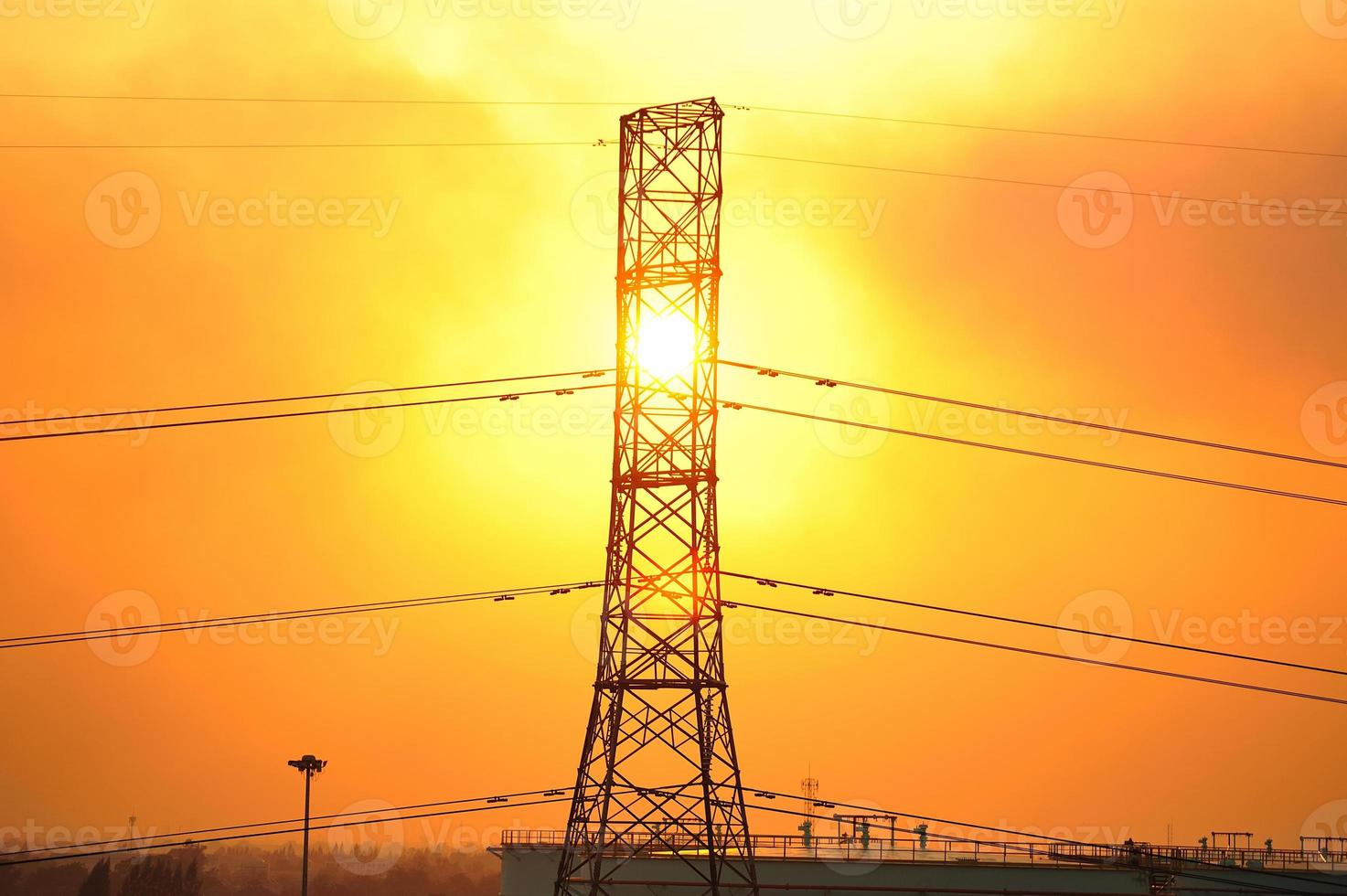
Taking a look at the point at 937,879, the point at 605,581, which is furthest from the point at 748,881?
the point at 937,879

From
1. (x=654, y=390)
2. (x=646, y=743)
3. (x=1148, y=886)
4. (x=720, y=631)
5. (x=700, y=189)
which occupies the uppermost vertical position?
(x=700, y=189)

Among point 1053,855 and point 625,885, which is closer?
point 625,885

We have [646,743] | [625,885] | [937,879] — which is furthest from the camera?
[937,879]

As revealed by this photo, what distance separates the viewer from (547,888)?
86188 mm

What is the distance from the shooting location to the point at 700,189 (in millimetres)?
60375

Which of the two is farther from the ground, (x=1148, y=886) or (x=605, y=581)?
(x=605, y=581)

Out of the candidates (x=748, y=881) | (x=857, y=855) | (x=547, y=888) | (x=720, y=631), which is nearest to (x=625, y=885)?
(x=547, y=888)

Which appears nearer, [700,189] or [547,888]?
[700,189]

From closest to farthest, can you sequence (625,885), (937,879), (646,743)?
(646,743) < (625,885) < (937,879)

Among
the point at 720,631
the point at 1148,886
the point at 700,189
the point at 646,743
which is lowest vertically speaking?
the point at 1148,886

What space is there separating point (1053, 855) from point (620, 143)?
53.6 m

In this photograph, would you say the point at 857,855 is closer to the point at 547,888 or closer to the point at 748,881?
the point at 547,888

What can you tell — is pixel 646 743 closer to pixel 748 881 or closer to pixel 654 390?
pixel 748 881

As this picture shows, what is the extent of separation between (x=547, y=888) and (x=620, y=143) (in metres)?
42.9
